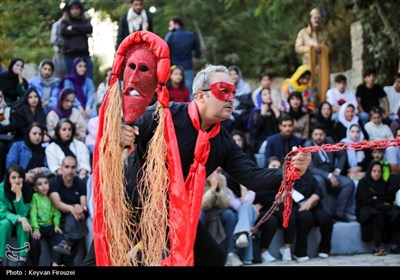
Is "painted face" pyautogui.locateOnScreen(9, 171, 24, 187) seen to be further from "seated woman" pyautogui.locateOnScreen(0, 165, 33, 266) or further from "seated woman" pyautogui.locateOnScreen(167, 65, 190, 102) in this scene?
"seated woman" pyautogui.locateOnScreen(167, 65, 190, 102)

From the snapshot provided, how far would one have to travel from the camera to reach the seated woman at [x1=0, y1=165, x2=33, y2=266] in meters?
10.4

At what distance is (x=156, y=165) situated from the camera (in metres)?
7.11

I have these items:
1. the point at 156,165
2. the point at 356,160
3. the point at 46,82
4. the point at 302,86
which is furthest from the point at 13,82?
the point at 156,165

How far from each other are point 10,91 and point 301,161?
23.3ft

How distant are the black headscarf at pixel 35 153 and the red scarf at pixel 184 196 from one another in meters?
4.90

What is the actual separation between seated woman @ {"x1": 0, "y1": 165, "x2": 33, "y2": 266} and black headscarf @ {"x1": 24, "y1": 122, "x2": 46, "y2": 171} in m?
1.10

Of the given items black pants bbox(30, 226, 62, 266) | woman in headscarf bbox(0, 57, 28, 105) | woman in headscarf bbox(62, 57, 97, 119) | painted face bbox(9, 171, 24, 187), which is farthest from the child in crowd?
woman in headscarf bbox(62, 57, 97, 119)

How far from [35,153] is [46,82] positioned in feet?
6.76

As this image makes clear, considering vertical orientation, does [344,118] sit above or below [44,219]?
above

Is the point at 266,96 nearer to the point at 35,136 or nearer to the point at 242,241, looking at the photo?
the point at 242,241

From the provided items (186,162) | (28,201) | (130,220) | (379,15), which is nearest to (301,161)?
(186,162)

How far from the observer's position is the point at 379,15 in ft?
53.0

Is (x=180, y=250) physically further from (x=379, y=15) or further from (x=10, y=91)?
(x=379, y=15)
